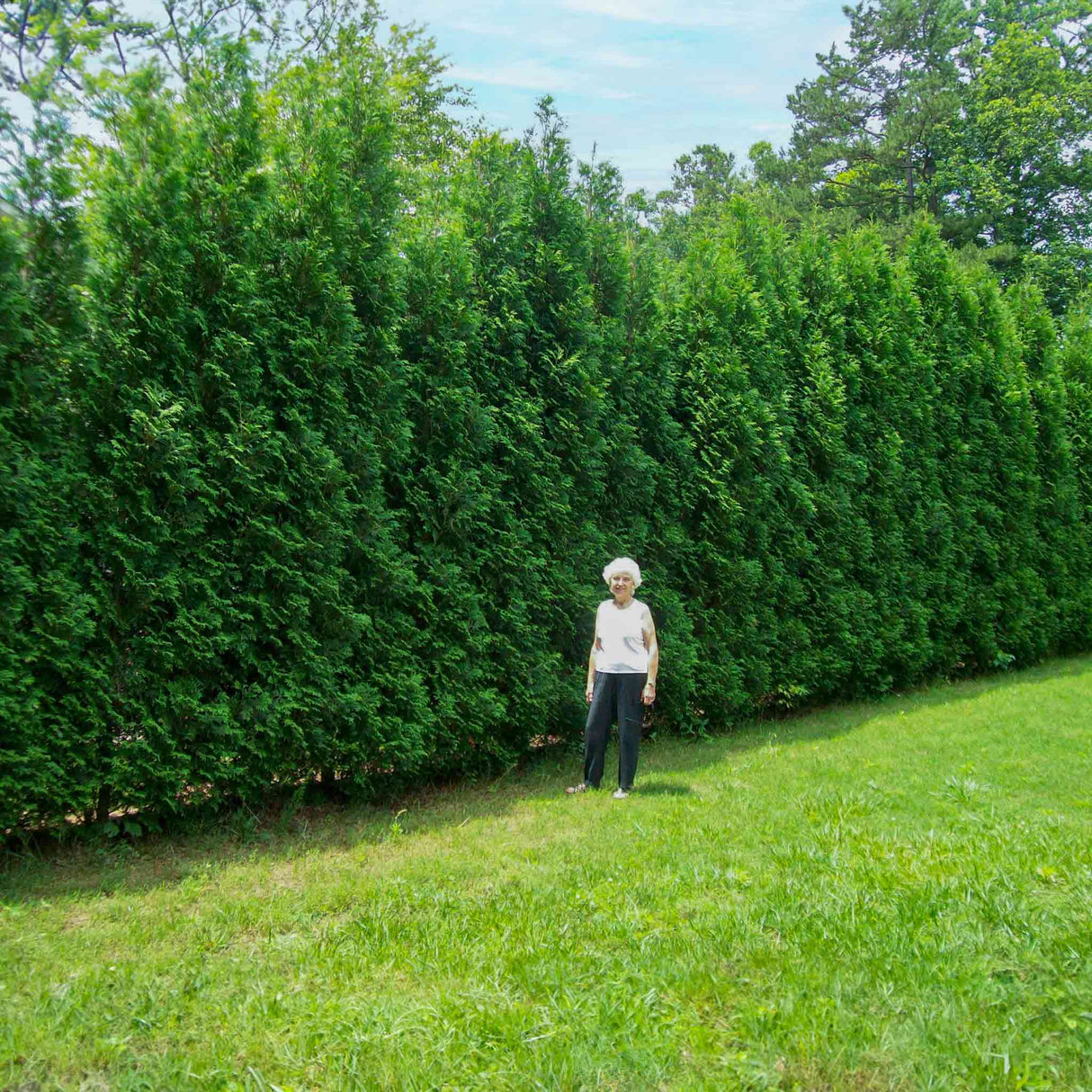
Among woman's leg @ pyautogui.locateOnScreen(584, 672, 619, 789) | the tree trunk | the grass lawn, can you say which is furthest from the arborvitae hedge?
the grass lawn

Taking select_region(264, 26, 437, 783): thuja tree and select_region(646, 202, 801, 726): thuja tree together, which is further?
select_region(646, 202, 801, 726): thuja tree

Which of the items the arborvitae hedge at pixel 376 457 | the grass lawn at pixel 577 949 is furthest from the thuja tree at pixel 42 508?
the grass lawn at pixel 577 949

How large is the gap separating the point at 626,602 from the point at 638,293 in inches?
127

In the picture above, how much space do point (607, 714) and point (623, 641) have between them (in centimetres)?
57

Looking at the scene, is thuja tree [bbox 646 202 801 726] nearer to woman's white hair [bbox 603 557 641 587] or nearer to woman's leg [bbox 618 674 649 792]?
woman's white hair [bbox 603 557 641 587]

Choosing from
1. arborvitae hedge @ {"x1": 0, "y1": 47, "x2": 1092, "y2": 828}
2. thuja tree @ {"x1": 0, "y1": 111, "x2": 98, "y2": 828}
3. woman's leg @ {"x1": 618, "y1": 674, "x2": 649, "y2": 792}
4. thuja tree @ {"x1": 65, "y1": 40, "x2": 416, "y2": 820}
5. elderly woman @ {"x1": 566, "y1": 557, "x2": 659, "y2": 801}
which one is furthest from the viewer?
elderly woman @ {"x1": 566, "y1": 557, "x2": 659, "y2": 801}

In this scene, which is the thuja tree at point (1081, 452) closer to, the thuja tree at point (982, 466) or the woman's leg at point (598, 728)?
the thuja tree at point (982, 466)

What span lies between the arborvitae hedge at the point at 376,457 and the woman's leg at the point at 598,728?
552 millimetres

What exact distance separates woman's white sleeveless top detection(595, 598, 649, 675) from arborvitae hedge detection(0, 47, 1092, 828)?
2.10 feet

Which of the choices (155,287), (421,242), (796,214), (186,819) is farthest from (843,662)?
(796,214)

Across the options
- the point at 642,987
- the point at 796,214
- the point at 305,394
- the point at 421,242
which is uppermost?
the point at 796,214

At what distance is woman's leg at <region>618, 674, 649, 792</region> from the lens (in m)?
6.42

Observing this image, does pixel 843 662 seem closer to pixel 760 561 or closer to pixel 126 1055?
pixel 760 561

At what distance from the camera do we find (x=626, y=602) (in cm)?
672
